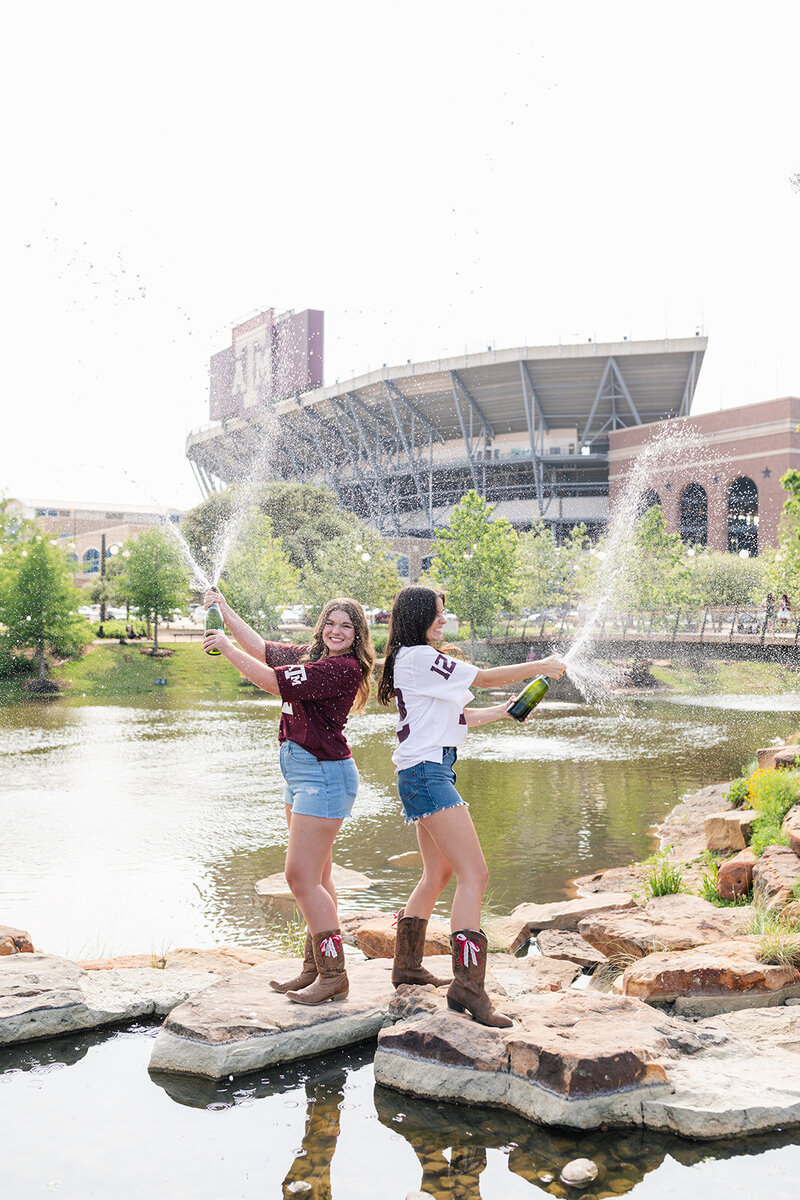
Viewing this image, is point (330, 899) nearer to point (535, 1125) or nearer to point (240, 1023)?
point (240, 1023)

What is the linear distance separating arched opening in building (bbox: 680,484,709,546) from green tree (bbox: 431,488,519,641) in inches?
1028

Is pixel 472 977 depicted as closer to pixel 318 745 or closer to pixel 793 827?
pixel 318 745

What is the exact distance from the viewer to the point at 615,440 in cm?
6931

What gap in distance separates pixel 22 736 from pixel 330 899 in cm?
1871

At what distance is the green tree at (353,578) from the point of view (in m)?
44.1

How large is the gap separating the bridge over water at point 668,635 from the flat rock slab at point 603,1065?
32.6 meters

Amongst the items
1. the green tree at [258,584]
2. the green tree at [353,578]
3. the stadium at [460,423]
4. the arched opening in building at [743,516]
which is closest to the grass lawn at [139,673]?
the green tree at [258,584]

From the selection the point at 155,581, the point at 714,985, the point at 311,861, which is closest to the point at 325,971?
the point at 311,861

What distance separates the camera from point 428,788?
408cm

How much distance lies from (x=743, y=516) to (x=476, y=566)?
30.2m

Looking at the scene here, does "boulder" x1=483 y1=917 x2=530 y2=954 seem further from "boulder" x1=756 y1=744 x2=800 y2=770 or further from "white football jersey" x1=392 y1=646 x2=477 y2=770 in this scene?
"boulder" x1=756 y1=744 x2=800 y2=770

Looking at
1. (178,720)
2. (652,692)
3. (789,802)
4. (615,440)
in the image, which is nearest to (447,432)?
(615,440)

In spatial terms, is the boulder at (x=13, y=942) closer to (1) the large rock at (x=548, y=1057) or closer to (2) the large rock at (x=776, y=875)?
(1) the large rock at (x=548, y=1057)

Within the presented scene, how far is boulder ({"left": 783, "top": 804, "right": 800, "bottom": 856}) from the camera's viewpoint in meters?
6.90
